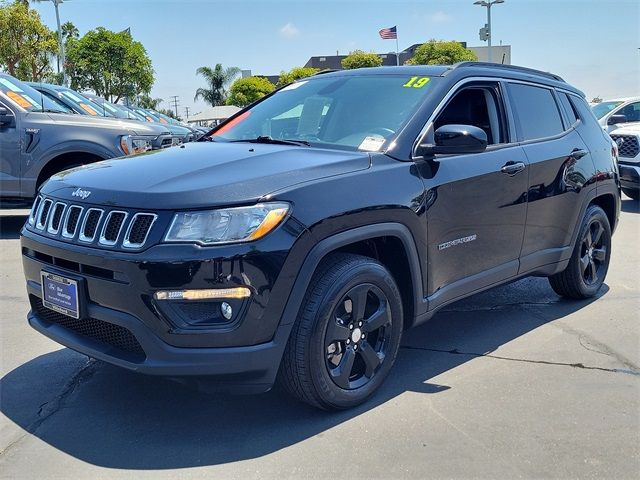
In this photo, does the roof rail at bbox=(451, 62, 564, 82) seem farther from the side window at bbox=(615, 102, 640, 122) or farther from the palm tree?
the palm tree

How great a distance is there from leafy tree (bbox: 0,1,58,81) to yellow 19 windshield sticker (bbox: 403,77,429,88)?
3093 centimetres

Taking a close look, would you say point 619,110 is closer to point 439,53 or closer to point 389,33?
point 389,33

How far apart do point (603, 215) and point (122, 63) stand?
122 feet

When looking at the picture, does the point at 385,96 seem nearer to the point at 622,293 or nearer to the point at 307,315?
the point at 307,315

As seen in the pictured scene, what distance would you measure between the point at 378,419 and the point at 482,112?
2232 millimetres

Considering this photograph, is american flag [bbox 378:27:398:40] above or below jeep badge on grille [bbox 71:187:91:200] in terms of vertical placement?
above

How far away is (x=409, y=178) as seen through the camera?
3.41 m

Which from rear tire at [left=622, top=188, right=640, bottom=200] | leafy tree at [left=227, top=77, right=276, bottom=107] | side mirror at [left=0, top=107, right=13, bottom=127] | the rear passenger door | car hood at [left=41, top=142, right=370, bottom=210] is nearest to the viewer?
car hood at [left=41, top=142, right=370, bottom=210]

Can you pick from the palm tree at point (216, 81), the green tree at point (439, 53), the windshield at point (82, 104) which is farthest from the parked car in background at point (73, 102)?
the palm tree at point (216, 81)

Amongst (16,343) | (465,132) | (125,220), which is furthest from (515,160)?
(16,343)

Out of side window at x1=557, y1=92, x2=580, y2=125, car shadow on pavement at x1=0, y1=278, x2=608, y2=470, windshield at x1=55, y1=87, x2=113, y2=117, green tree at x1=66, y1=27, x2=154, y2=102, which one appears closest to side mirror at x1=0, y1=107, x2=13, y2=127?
windshield at x1=55, y1=87, x2=113, y2=117

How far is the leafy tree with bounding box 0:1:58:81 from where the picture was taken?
97.2 ft

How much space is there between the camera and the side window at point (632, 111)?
13.1 metres

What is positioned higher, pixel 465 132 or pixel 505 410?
pixel 465 132
